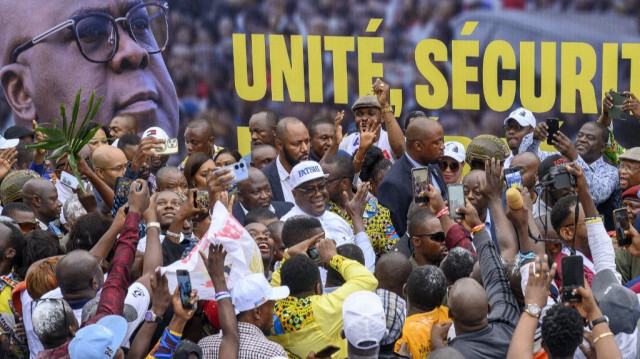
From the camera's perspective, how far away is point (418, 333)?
5312mm

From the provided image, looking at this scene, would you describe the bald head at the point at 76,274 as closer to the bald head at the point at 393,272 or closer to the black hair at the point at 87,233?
the black hair at the point at 87,233

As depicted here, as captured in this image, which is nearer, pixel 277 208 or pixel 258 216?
pixel 258 216

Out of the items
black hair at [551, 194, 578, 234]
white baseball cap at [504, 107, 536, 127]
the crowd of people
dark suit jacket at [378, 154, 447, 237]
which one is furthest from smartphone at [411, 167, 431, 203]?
white baseball cap at [504, 107, 536, 127]

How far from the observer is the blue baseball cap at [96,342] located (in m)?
4.77

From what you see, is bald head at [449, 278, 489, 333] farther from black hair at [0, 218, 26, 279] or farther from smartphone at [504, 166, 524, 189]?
black hair at [0, 218, 26, 279]

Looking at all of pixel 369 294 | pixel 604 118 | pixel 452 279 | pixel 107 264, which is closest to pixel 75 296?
pixel 107 264

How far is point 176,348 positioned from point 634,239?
9.62 ft

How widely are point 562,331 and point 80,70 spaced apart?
8479 mm

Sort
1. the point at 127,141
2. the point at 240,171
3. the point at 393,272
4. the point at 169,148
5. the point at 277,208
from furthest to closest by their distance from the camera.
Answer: the point at 127,141 < the point at 169,148 < the point at 277,208 < the point at 240,171 < the point at 393,272

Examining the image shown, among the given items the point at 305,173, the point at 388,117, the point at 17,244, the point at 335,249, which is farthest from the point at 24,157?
the point at 335,249

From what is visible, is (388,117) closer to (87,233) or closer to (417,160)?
(417,160)

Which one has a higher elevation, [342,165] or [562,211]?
[562,211]

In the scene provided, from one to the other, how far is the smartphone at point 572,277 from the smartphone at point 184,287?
1.81 meters

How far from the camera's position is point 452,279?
5.84 metres
